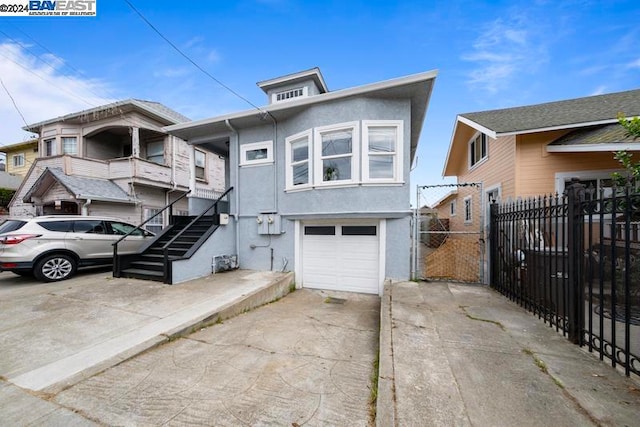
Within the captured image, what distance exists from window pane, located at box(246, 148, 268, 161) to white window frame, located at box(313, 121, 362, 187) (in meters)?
1.95

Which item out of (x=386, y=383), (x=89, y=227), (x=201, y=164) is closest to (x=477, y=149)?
(x=386, y=383)

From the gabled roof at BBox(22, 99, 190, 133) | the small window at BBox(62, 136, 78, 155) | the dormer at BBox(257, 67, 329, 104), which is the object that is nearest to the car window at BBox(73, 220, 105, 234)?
the gabled roof at BBox(22, 99, 190, 133)

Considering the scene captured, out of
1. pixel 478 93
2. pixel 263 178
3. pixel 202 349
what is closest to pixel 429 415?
pixel 202 349

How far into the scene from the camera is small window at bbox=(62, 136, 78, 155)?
39.8ft

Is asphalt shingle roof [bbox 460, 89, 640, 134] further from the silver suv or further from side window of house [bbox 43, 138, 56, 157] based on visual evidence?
side window of house [bbox 43, 138, 56, 157]

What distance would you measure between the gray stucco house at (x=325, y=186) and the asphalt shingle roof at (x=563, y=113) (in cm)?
293

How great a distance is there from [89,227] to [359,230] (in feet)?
25.8

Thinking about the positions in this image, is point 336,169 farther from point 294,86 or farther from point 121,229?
point 121,229

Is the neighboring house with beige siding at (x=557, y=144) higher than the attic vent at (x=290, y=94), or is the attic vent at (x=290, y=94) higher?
the attic vent at (x=290, y=94)

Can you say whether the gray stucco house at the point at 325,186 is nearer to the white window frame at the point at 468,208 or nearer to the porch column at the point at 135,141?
the porch column at the point at 135,141

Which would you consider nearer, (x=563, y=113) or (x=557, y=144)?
(x=557, y=144)

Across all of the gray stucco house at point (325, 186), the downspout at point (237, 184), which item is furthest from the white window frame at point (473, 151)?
the downspout at point (237, 184)

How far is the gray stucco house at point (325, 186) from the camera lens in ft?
20.5

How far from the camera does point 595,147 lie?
5992mm
